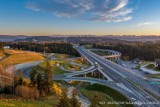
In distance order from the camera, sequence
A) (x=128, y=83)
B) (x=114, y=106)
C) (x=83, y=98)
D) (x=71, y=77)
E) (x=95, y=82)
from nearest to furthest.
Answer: (x=114, y=106) < (x=83, y=98) < (x=128, y=83) < (x=95, y=82) < (x=71, y=77)

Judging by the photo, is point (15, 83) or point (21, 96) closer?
point (21, 96)

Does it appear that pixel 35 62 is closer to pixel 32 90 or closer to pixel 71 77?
pixel 71 77

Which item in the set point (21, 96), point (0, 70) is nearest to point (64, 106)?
point (21, 96)

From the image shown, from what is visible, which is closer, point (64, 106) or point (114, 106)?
point (64, 106)

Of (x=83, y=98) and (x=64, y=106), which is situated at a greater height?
(x=64, y=106)

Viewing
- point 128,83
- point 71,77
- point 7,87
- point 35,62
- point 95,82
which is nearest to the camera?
point 7,87

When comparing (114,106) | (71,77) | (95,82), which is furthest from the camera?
(71,77)

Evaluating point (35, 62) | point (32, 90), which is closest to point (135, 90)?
point (32, 90)

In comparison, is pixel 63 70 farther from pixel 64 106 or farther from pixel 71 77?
pixel 64 106

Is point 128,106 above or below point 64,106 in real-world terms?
below
